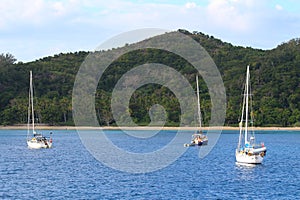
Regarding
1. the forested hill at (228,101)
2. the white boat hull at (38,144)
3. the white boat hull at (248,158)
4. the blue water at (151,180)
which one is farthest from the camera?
the forested hill at (228,101)

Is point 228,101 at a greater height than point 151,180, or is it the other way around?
point 228,101

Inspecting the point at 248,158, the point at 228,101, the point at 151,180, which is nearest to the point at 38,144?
the point at 248,158

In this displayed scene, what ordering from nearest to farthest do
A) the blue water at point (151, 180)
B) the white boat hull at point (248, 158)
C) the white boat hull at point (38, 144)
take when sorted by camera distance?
the blue water at point (151, 180)
the white boat hull at point (248, 158)
the white boat hull at point (38, 144)

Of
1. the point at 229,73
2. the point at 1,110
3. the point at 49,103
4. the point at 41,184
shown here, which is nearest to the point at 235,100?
the point at 229,73

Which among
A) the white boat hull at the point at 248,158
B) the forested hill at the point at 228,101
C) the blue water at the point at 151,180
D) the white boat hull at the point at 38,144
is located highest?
the forested hill at the point at 228,101

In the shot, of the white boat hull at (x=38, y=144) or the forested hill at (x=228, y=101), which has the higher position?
the forested hill at (x=228, y=101)

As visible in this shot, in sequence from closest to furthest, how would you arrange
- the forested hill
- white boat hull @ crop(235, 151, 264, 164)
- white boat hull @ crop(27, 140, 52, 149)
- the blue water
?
the blue water < white boat hull @ crop(235, 151, 264, 164) < white boat hull @ crop(27, 140, 52, 149) < the forested hill

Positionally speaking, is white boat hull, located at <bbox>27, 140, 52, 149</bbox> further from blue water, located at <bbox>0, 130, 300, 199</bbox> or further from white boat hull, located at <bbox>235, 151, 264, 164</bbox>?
white boat hull, located at <bbox>235, 151, 264, 164</bbox>

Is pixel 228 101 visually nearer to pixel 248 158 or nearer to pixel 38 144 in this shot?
pixel 38 144

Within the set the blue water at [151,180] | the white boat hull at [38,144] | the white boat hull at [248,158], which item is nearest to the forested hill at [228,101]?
the white boat hull at [38,144]

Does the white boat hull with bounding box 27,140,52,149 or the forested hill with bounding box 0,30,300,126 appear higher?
the forested hill with bounding box 0,30,300,126

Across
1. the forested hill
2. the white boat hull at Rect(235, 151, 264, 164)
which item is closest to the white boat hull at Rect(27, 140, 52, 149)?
the white boat hull at Rect(235, 151, 264, 164)

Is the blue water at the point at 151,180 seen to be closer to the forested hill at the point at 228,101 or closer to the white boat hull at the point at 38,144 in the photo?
the white boat hull at the point at 38,144

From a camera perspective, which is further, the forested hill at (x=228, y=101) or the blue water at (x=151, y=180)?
the forested hill at (x=228, y=101)
